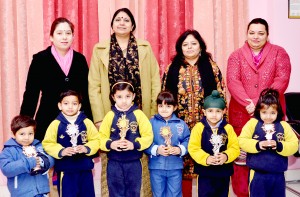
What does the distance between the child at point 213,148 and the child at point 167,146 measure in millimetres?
116

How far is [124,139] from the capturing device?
119 inches

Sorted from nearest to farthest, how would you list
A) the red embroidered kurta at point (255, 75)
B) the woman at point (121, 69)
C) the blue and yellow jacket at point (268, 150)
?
the blue and yellow jacket at point (268, 150), the woman at point (121, 69), the red embroidered kurta at point (255, 75)

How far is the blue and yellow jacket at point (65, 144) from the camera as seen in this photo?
2949 mm

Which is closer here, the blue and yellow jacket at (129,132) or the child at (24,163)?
the child at (24,163)

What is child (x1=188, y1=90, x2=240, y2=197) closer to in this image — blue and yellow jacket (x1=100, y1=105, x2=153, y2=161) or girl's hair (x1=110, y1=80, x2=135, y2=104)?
blue and yellow jacket (x1=100, y1=105, x2=153, y2=161)

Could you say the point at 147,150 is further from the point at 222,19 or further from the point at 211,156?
the point at 222,19

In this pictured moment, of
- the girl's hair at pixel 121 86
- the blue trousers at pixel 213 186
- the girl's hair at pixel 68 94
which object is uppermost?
the girl's hair at pixel 121 86

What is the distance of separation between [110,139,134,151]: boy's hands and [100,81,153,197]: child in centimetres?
2

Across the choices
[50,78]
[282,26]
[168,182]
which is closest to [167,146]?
[168,182]

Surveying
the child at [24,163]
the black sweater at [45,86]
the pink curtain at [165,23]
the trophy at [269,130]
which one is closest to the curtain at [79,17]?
the pink curtain at [165,23]

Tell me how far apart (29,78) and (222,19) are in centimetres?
221

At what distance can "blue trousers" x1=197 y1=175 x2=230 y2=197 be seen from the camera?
3031 mm

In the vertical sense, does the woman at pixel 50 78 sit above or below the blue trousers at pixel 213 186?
above

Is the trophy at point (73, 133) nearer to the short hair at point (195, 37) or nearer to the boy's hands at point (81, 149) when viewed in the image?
the boy's hands at point (81, 149)
